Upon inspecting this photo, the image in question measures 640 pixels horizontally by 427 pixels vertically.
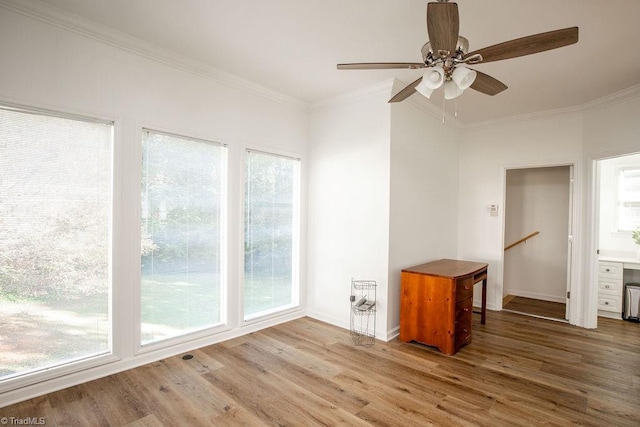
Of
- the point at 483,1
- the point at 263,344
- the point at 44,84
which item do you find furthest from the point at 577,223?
the point at 44,84

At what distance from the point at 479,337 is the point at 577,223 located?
2.07 meters

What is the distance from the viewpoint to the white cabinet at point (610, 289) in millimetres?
4379

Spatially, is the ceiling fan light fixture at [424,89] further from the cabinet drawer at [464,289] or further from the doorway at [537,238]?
the doorway at [537,238]

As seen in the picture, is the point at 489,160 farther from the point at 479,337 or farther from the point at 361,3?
the point at 361,3

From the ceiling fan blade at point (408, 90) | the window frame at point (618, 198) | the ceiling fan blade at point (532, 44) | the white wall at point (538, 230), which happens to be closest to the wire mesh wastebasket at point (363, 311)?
the ceiling fan blade at point (408, 90)

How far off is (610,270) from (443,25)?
4.78 metres

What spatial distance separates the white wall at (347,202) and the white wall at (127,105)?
0.86m

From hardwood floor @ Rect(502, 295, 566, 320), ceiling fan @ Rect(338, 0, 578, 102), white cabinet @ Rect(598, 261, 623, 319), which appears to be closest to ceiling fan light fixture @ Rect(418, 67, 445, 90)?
ceiling fan @ Rect(338, 0, 578, 102)

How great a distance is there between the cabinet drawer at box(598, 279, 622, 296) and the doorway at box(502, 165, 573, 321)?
0.49m

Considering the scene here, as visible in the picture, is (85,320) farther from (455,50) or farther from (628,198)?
(628,198)

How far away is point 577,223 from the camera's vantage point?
13.7ft

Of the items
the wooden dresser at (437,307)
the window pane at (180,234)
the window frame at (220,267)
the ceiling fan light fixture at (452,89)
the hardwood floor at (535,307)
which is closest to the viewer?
the ceiling fan light fixture at (452,89)

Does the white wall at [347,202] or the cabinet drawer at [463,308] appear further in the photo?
the white wall at [347,202]
